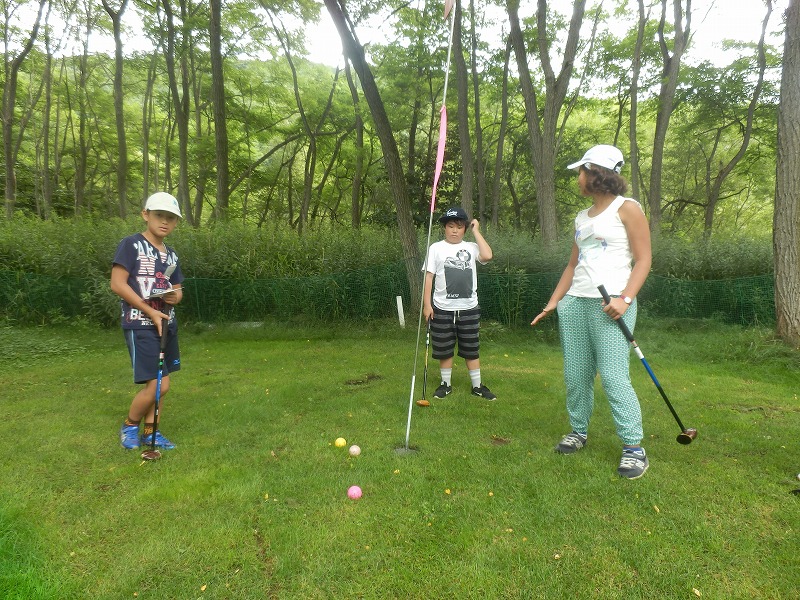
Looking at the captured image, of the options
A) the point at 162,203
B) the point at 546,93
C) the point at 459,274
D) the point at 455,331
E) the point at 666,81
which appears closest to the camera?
the point at 162,203

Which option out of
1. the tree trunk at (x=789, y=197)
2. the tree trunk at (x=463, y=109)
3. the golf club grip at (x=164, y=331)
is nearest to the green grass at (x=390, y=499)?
the golf club grip at (x=164, y=331)

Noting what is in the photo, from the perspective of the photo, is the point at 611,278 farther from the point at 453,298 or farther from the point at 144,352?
the point at 144,352

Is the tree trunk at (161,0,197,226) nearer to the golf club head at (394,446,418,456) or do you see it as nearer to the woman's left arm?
the golf club head at (394,446,418,456)

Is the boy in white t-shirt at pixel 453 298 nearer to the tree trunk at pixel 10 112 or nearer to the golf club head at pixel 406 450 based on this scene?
the golf club head at pixel 406 450

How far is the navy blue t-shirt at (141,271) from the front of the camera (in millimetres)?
3244

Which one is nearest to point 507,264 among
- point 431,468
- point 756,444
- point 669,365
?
point 669,365

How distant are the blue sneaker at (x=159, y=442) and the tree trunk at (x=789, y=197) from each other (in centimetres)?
722

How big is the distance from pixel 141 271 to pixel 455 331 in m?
2.72

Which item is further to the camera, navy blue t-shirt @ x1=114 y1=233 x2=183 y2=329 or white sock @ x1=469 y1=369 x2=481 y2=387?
white sock @ x1=469 y1=369 x2=481 y2=387

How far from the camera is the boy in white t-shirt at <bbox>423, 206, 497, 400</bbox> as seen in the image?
454cm

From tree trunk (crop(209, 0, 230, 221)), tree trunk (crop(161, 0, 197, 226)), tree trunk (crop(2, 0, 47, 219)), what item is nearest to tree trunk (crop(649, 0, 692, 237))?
tree trunk (crop(209, 0, 230, 221))

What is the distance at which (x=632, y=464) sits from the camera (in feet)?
9.61

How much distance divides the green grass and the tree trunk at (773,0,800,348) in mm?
1818

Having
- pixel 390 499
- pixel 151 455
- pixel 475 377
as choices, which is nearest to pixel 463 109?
pixel 475 377
